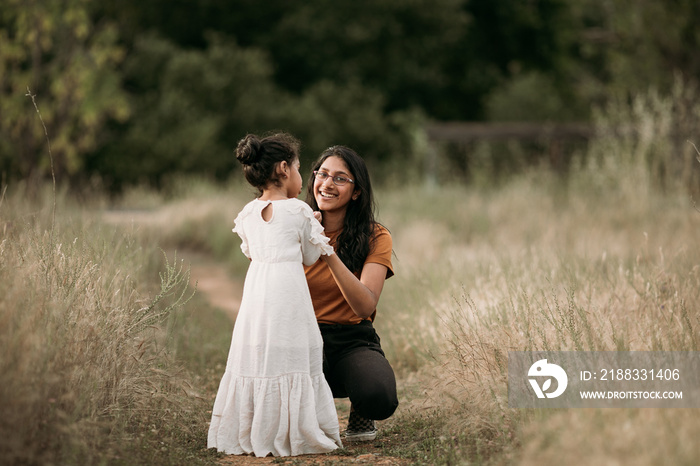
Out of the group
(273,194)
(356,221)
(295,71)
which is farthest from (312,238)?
(295,71)

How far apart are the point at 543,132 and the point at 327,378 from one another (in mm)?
12812

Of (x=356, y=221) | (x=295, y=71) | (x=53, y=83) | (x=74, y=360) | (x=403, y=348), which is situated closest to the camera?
(x=74, y=360)

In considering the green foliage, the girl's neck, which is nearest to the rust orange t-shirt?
the girl's neck

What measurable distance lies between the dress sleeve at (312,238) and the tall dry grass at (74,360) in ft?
2.87

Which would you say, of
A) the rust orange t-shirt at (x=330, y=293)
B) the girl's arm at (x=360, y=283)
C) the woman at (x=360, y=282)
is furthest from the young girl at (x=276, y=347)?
the rust orange t-shirt at (x=330, y=293)

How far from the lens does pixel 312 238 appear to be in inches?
145

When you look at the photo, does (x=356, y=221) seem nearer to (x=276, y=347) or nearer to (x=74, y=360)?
(x=276, y=347)

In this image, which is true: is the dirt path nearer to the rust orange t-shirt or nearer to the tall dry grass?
the tall dry grass

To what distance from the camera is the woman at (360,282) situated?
3.94 metres

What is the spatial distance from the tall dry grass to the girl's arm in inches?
38.4

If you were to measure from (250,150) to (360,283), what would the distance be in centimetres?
83

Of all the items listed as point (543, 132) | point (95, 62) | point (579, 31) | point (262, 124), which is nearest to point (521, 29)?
point (579, 31)

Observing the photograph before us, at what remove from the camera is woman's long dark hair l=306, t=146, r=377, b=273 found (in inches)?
165

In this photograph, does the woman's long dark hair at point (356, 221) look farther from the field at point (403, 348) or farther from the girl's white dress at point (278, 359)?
the field at point (403, 348)
